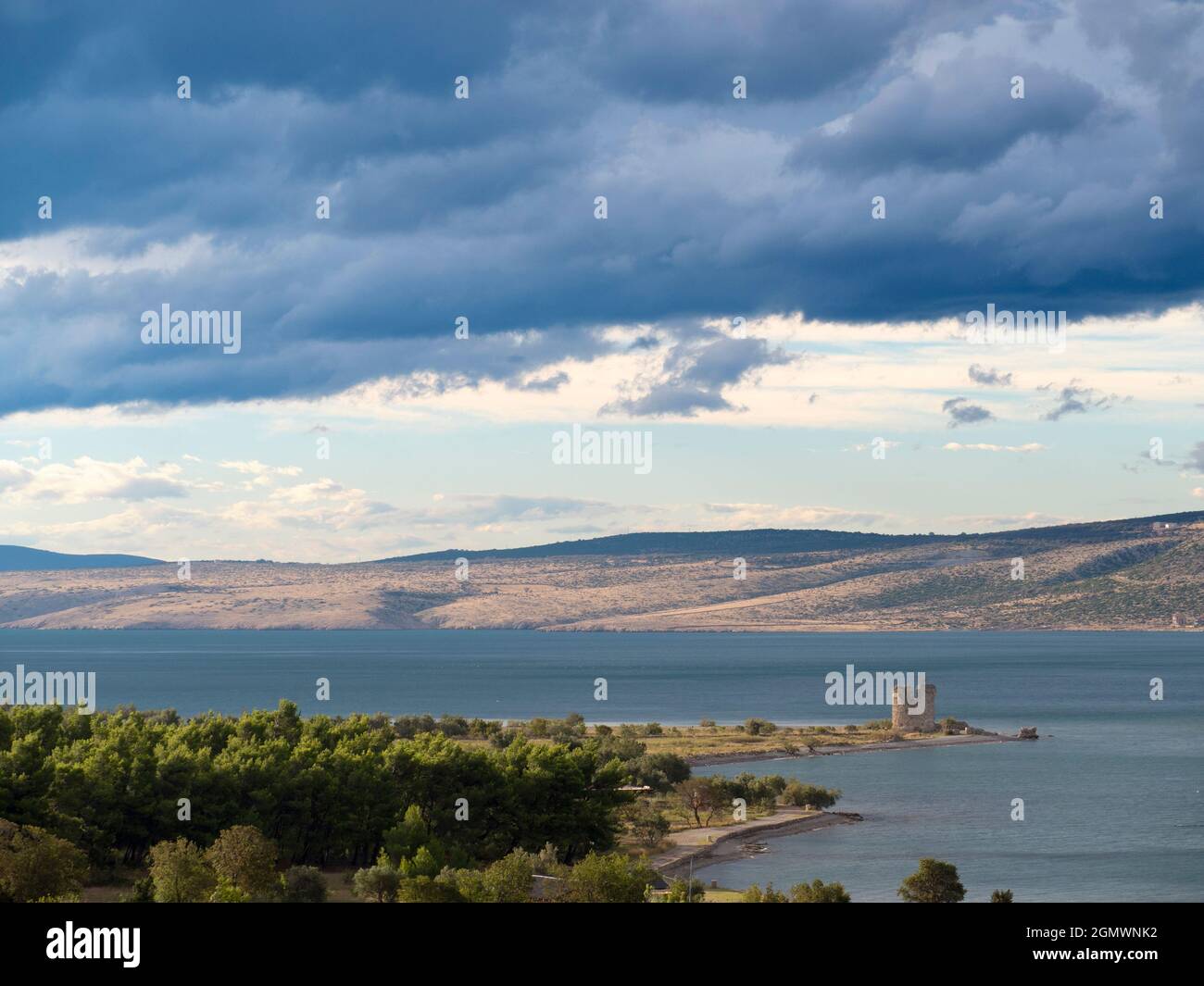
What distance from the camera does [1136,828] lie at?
86625 mm

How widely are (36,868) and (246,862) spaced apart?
613 cm

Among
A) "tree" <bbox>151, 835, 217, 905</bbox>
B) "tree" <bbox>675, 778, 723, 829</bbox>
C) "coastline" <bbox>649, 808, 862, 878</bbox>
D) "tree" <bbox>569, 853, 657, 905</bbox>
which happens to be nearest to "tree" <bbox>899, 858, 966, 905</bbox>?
"coastline" <bbox>649, 808, 862, 878</bbox>

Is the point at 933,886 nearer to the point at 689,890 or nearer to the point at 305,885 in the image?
the point at 689,890

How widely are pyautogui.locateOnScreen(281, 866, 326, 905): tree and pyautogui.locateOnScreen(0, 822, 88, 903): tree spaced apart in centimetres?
667

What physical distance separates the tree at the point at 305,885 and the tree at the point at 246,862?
2.78ft

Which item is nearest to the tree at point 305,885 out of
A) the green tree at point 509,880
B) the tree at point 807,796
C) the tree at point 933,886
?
the green tree at point 509,880

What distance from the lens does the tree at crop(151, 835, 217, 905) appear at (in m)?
40.9

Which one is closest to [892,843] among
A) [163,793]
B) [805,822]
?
[805,822]

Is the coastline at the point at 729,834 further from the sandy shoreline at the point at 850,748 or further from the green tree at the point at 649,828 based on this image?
the sandy shoreline at the point at 850,748

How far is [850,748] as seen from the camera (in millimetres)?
130000

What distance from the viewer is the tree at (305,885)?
151 feet

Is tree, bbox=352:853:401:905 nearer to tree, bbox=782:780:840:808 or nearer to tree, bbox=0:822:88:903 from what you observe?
tree, bbox=0:822:88:903

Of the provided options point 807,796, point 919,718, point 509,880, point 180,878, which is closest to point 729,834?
point 807,796
